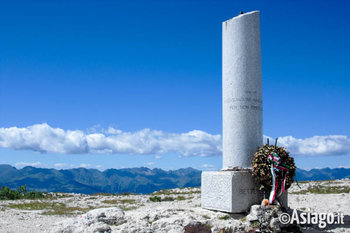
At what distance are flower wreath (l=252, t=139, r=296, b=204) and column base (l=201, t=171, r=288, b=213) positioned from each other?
33 cm

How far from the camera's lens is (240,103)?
12727 mm

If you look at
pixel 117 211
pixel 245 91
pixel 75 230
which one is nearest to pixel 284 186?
pixel 245 91

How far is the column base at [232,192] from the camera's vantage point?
38.0ft

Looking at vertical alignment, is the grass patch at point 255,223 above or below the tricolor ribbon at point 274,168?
below

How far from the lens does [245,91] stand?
12.7 metres

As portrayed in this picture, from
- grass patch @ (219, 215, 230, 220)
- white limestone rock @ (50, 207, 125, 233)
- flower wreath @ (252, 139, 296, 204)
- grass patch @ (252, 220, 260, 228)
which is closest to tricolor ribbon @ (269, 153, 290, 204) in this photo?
flower wreath @ (252, 139, 296, 204)

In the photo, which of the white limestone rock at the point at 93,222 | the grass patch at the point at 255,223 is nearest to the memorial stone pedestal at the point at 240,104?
the grass patch at the point at 255,223

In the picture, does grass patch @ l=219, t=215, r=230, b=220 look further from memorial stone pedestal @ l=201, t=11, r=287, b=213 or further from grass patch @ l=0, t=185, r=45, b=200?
grass patch @ l=0, t=185, r=45, b=200

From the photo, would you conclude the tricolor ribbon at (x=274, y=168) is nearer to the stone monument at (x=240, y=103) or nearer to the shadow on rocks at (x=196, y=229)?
the stone monument at (x=240, y=103)

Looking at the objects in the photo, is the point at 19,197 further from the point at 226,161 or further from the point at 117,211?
the point at 226,161

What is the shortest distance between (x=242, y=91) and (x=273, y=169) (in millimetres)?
2878

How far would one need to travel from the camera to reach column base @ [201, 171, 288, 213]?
1159cm

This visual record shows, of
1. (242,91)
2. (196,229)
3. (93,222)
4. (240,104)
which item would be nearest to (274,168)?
(240,104)

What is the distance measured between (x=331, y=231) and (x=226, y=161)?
12.9 feet
